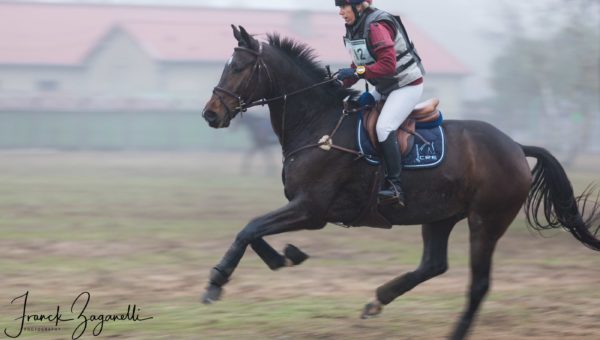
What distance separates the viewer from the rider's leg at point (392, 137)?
311 inches

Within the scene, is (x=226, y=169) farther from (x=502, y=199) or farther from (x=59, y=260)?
(x=502, y=199)

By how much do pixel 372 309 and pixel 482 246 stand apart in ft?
3.80

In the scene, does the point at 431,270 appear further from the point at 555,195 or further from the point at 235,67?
the point at 235,67

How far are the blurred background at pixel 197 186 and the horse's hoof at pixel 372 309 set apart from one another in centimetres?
12

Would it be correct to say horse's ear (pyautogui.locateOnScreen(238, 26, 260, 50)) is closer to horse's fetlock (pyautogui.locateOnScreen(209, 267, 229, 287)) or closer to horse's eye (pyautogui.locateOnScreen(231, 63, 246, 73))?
horse's eye (pyautogui.locateOnScreen(231, 63, 246, 73))

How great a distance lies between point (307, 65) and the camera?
8344 millimetres

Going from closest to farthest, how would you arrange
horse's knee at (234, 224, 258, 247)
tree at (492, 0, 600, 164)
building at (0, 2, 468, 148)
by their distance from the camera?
1. horse's knee at (234, 224, 258, 247)
2. tree at (492, 0, 600, 164)
3. building at (0, 2, 468, 148)

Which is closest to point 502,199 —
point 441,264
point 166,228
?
point 441,264

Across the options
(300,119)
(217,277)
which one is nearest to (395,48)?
(300,119)

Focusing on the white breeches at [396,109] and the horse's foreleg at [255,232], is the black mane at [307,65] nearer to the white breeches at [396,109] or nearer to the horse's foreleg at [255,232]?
the white breeches at [396,109]

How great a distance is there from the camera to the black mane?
8312 millimetres

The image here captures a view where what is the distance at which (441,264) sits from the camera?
860 centimetres

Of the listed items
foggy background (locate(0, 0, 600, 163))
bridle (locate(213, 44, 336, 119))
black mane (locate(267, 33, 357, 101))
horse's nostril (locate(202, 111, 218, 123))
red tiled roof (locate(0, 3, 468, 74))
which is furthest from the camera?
red tiled roof (locate(0, 3, 468, 74))

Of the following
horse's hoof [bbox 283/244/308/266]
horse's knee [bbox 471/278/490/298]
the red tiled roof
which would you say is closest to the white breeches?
horse's hoof [bbox 283/244/308/266]
